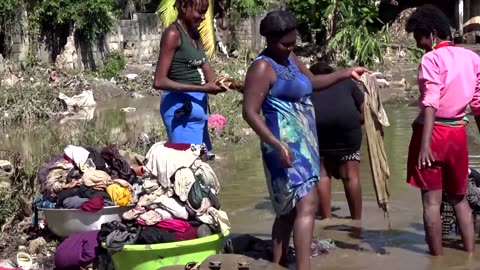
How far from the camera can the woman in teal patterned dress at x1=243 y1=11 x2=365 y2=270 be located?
5.08 meters

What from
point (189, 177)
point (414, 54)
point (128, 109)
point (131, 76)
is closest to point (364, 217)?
point (189, 177)

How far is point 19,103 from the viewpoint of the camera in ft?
51.2

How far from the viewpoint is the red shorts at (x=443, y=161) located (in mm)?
5586

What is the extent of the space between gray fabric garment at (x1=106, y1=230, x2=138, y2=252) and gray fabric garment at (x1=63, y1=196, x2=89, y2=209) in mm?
687

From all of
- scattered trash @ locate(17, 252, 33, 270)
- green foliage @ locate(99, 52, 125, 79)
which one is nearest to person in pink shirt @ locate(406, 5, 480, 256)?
scattered trash @ locate(17, 252, 33, 270)

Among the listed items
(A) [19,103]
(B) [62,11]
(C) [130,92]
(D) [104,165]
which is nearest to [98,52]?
(B) [62,11]

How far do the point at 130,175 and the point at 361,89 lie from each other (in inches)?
76.9

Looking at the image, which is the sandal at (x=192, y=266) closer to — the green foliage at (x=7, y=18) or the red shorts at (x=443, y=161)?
the red shorts at (x=443, y=161)

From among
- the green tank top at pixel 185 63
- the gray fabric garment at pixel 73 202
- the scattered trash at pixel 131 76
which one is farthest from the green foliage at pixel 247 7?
the green tank top at pixel 185 63

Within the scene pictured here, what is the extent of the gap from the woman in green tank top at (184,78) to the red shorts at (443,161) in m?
1.40

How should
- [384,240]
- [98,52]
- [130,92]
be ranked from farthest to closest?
[98,52], [130,92], [384,240]

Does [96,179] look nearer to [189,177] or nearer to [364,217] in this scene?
[189,177]

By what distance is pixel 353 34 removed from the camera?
20.9 metres

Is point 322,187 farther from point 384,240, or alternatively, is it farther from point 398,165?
point 398,165
